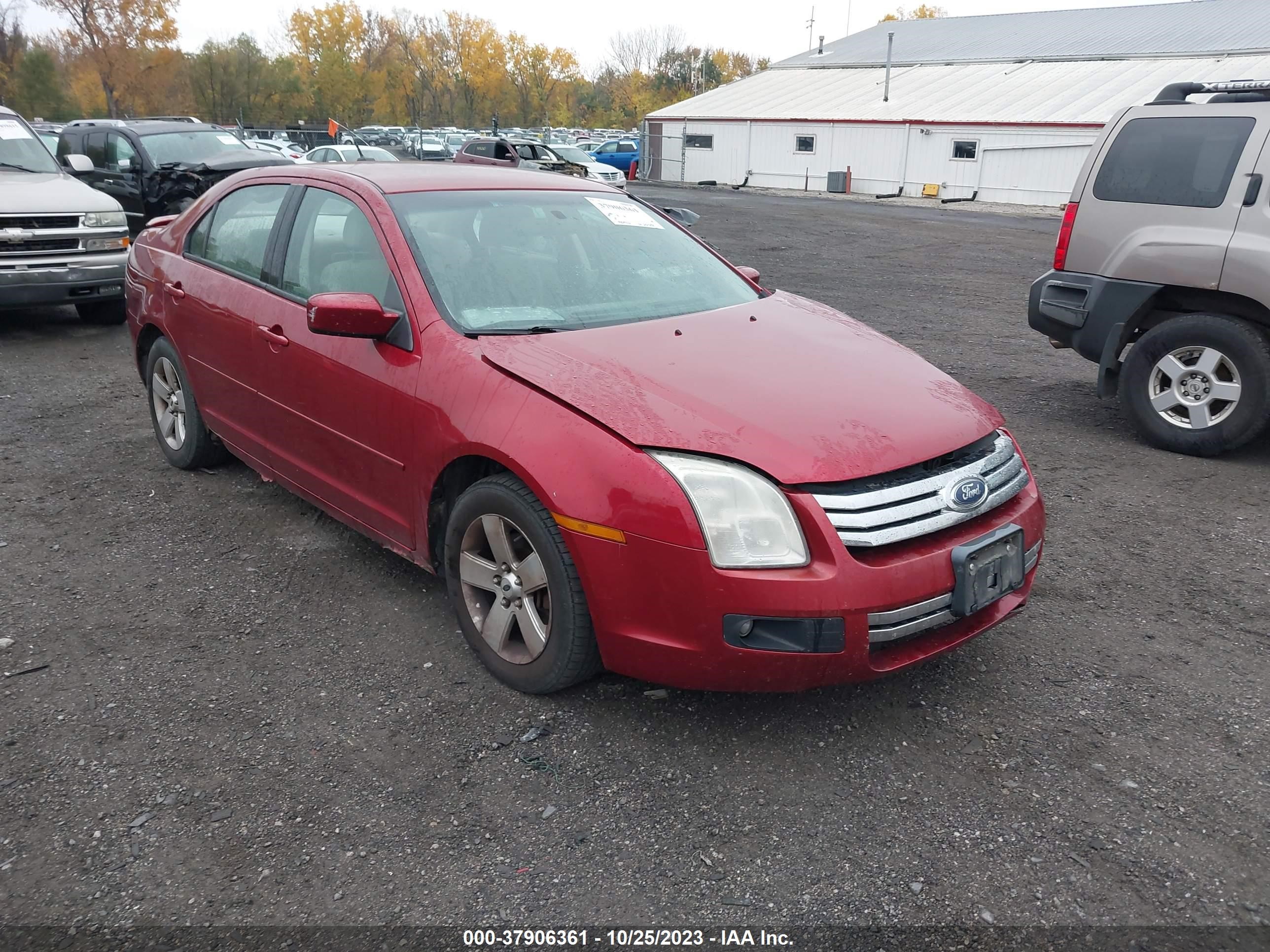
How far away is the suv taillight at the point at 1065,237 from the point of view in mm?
6305

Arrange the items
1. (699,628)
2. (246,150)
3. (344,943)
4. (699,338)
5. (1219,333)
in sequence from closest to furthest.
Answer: (344,943) → (699,628) → (699,338) → (1219,333) → (246,150)

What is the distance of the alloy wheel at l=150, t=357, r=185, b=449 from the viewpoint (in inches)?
205

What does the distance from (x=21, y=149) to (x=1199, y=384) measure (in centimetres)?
1010

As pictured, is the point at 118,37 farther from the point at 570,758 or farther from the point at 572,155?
the point at 570,758

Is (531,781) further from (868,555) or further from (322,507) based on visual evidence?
(322,507)

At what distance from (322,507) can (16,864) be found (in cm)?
188

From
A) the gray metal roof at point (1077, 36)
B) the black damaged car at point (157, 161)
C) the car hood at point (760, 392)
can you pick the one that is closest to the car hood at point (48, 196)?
the black damaged car at point (157, 161)

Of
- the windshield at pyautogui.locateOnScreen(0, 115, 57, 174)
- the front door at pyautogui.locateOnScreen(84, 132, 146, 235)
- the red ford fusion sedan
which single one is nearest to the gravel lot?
the red ford fusion sedan

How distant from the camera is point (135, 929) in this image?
7.66 feet

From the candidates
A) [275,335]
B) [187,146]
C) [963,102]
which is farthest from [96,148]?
[963,102]

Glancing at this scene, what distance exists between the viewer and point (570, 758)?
2980 mm

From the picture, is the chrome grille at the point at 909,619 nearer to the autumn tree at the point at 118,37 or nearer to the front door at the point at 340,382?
the front door at the point at 340,382

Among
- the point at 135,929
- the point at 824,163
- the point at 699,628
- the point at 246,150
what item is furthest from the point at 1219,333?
the point at 824,163

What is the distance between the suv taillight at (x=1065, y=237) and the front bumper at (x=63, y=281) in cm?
708
